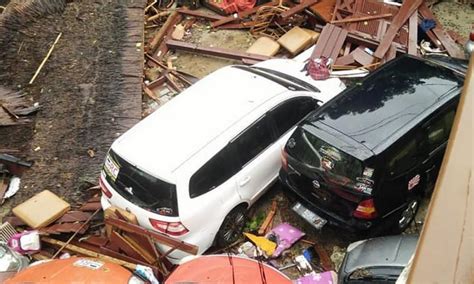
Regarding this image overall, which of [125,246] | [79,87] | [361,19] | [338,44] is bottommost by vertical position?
[125,246]

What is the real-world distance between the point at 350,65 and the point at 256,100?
3.06 meters

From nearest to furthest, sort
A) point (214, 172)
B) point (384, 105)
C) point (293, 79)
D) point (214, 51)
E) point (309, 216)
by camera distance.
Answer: point (214, 172)
point (384, 105)
point (309, 216)
point (293, 79)
point (214, 51)

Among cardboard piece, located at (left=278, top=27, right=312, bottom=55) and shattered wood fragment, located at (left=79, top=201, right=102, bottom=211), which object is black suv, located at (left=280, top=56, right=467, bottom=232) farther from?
cardboard piece, located at (left=278, top=27, right=312, bottom=55)

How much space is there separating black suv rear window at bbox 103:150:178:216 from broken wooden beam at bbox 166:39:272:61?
4279 mm

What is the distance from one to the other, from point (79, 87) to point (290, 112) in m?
4.19

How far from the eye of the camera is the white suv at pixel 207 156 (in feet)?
24.4

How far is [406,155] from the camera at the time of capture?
7.52 meters

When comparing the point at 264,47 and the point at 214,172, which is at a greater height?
the point at 264,47

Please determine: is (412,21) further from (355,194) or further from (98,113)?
(98,113)

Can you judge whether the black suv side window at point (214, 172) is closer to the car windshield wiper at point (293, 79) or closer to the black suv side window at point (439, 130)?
the car windshield wiper at point (293, 79)

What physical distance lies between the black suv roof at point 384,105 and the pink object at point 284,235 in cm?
161

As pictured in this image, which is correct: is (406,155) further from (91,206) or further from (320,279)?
(91,206)

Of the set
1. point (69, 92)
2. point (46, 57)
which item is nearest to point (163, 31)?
point (46, 57)

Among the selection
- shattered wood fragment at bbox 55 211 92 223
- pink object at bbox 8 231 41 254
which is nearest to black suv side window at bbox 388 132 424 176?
shattered wood fragment at bbox 55 211 92 223
